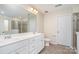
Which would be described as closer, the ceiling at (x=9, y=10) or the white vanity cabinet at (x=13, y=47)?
the white vanity cabinet at (x=13, y=47)

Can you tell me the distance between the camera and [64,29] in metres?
2.21

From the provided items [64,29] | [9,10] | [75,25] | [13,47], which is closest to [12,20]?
[9,10]

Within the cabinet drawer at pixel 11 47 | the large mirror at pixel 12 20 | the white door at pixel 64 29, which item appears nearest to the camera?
the cabinet drawer at pixel 11 47

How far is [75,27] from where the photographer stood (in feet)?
7.59

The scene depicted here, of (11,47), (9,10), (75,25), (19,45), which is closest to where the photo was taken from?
(11,47)

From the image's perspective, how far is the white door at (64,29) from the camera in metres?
2.12

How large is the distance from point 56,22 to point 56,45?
1.63ft

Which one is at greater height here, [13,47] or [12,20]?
[12,20]

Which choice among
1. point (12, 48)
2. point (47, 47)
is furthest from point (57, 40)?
point (12, 48)

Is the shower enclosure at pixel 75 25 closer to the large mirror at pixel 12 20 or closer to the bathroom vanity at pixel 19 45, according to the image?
the bathroom vanity at pixel 19 45

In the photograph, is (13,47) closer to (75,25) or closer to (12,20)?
(12,20)

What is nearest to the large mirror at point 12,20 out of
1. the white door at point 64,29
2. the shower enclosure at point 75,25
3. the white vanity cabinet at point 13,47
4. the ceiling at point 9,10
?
the ceiling at point 9,10

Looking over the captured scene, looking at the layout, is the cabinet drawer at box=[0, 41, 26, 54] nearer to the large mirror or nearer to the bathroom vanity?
the bathroom vanity

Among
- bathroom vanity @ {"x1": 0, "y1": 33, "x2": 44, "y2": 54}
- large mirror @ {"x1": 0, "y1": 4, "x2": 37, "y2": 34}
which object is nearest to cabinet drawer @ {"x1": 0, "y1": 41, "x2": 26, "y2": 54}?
bathroom vanity @ {"x1": 0, "y1": 33, "x2": 44, "y2": 54}
